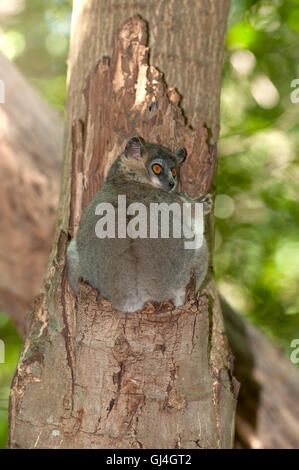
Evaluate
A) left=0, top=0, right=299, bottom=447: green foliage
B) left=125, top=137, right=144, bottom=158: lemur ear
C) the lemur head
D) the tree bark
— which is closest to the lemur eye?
the lemur head

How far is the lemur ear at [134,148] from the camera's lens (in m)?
3.01

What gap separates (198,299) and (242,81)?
12.6 feet

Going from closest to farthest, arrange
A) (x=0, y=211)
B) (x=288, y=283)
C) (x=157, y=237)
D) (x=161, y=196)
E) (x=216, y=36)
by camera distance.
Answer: (x=157, y=237), (x=161, y=196), (x=216, y=36), (x=0, y=211), (x=288, y=283)

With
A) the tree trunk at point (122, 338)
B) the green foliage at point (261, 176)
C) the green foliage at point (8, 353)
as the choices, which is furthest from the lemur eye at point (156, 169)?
the green foliage at point (8, 353)

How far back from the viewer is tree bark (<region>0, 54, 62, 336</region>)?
4934 mm

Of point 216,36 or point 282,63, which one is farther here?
point 282,63

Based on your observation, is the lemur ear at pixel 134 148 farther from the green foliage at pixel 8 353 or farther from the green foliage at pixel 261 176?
the green foliage at pixel 8 353

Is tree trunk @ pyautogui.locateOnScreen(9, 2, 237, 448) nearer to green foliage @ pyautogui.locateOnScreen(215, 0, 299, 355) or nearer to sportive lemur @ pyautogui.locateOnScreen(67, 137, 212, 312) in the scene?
sportive lemur @ pyautogui.locateOnScreen(67, 137, 212, 312)

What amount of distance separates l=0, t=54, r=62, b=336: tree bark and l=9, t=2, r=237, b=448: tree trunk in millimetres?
1521

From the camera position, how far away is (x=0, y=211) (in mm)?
5074

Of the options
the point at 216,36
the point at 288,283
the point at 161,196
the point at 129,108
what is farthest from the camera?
the point at 288,283

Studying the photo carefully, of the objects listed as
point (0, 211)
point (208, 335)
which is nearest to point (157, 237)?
point (208, 335)

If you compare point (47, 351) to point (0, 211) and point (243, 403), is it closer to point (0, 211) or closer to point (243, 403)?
point (0, 211)

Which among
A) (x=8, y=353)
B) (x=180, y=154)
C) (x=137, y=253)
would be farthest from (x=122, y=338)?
(x=8, y=353)
